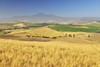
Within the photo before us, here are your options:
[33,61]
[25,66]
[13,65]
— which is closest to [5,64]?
[13,65]

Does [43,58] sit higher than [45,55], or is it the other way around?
[43,58]

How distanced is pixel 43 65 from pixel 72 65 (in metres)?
1.18

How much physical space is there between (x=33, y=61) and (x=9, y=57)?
119 centimetres

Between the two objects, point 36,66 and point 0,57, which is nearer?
point 36,66

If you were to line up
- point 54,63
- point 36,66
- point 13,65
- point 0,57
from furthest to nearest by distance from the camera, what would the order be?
point 0,57 < point 54,63 < point 36,66 < point 13,65

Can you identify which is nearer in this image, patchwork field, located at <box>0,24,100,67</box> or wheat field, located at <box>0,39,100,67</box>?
wheat field, located at <box>0,39,100,67</box>

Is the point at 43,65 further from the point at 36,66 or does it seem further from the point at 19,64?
the point at 19,64

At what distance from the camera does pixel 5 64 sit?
4660 mm

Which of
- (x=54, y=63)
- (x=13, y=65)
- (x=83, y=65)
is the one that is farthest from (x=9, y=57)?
(x=83, y=65)

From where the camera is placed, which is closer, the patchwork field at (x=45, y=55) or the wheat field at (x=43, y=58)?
the wheat field at (x=43, y=58)

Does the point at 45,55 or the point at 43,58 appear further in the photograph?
the point at 45,55

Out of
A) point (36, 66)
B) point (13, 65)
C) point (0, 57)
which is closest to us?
point (13, 65)

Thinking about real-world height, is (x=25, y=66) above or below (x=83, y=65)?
above

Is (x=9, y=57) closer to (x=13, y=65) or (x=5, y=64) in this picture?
(x=5, y=64)
